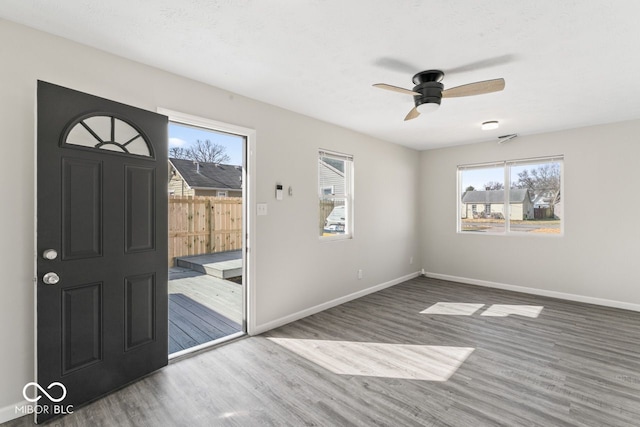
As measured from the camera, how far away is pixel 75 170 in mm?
2055

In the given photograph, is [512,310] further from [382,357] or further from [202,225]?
[202,225]

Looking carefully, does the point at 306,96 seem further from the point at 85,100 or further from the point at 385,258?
the point at 385,258

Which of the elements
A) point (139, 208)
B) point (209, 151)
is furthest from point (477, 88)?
point (209, 151)

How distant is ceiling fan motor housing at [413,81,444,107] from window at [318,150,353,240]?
1613mm

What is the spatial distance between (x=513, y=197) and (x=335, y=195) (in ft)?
10.1

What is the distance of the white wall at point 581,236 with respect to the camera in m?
4.07

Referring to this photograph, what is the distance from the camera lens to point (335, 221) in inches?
175

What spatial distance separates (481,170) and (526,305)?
2323 millimetres

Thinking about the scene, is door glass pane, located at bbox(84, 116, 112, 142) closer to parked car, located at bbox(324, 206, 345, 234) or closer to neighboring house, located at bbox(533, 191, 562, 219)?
parked car, located at bbox(324, 206, 345, 234)

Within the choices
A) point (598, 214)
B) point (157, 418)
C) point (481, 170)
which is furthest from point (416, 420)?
point (481, 170)

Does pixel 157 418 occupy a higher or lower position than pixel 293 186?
lower

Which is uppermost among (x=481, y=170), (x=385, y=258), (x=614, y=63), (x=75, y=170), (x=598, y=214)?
(x=614, y=63)

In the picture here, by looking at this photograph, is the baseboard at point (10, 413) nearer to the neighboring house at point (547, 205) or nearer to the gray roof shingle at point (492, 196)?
the gray roof shingle at point (492, 196)

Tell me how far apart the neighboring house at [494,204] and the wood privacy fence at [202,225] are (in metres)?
4.97
